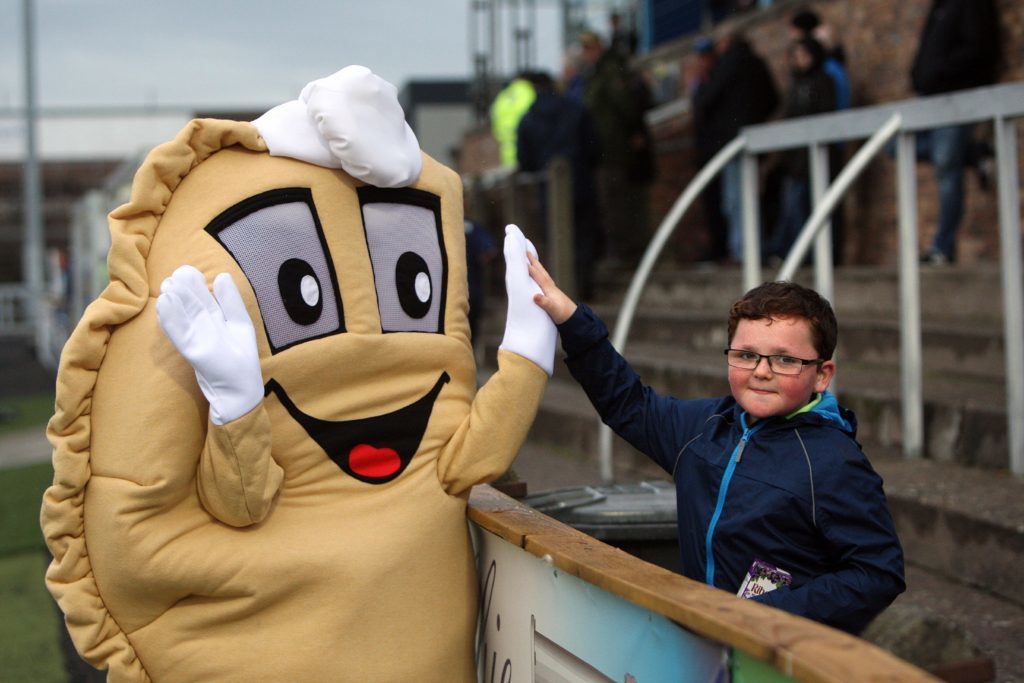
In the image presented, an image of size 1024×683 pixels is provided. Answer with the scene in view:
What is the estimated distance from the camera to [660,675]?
204cm

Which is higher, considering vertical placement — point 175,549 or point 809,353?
point 809,353

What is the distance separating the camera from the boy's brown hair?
8.71 feet

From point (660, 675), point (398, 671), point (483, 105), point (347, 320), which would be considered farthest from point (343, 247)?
point (483, 105)

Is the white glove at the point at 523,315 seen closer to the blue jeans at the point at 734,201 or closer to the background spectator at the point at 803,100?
the background spectator at the point at 803,100

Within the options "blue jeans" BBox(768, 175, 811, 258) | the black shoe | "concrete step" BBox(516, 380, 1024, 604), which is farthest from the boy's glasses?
"blue jeans" BBox(768, 175, 811, 258)

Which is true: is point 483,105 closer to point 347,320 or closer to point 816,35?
point 816,35

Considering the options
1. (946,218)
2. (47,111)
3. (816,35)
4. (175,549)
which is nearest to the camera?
(175,549)

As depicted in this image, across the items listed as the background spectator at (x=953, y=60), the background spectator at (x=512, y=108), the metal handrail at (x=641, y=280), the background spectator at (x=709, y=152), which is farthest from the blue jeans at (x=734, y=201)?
the metal handrail at (x=641, y=280)

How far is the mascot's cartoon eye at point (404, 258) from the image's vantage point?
9.42 ft

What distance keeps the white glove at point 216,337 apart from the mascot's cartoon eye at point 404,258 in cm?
42

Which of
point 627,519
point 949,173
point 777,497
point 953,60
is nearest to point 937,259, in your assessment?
point 949,173

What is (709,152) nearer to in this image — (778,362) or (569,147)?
(569,147)

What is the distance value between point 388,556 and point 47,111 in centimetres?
2807

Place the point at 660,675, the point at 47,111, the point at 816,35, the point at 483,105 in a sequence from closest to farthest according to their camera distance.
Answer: the point at 660,675 < the point at 816,35 < the point at 483,105 < the point at 47,111
